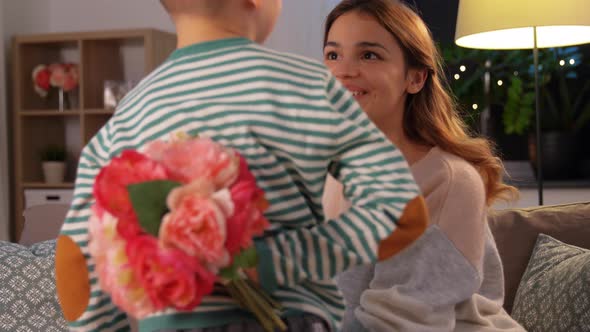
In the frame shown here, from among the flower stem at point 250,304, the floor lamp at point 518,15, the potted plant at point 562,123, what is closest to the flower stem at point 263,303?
the flower stem at point 250,304

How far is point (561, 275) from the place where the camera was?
2230 millimetres

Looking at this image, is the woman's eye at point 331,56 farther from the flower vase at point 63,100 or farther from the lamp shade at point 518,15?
the flower vase at point 63,100

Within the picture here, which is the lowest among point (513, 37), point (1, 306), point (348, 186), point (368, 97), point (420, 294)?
point (1, 306)

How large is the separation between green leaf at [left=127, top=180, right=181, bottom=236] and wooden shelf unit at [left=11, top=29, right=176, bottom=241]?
4.55 m

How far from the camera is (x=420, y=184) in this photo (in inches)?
64.0

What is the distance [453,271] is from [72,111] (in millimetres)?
4352

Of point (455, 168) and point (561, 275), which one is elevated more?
point (455, 168)

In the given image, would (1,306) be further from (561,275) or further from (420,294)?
(561,275)

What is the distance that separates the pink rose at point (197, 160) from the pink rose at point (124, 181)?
0.01 metres

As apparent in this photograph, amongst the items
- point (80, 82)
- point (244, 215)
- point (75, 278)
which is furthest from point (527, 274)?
point (80, 82)

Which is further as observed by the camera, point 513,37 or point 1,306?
point 513,37

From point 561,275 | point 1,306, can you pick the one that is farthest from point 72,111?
point 561,275

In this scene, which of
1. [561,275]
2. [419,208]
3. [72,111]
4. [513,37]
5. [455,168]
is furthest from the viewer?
[72,111]

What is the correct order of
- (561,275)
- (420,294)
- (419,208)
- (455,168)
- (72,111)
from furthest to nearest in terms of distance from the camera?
(72,111), (561,275), (455,168), (420,294), (419,208)
